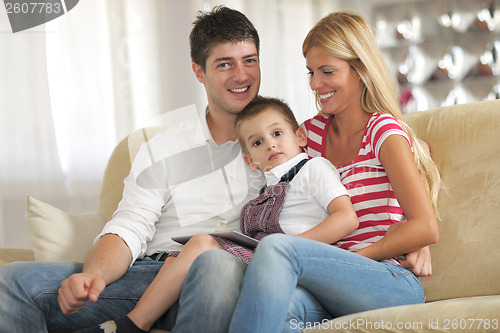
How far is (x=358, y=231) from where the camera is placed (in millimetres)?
1698

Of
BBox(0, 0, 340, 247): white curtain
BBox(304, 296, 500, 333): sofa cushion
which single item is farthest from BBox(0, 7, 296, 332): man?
BBox(0, 0, 340, 247): white curtain

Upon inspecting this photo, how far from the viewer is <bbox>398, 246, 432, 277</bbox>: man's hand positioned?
161 centimetres

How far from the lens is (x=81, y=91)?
3135 mm

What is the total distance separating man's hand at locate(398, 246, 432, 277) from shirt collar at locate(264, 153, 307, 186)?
43cm

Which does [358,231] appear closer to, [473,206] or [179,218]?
[473,206]

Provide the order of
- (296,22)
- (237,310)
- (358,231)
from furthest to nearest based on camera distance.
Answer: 1. (296,22)
2. (358,231)
3. (237,310)

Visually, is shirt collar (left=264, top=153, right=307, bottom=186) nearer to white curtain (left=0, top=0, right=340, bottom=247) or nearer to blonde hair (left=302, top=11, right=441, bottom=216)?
blonde hair (left=302, top=11, right=441, bottom=216)

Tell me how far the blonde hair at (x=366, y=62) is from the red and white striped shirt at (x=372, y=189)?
0.09 meters

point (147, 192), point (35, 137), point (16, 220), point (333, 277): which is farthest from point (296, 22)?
point (333, 277)

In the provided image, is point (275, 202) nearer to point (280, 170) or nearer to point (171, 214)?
point (280, 170)

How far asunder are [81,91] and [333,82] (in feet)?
5.84

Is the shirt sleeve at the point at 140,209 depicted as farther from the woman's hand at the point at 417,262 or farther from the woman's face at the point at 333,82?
the woman's hand at the point at 417,262

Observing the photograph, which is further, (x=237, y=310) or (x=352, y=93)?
(x=352, y=93)

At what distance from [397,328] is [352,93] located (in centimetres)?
77
